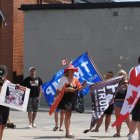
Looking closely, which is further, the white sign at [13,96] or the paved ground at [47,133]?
the paved ground at [47,133]

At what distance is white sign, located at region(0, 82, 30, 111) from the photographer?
41.0 feet

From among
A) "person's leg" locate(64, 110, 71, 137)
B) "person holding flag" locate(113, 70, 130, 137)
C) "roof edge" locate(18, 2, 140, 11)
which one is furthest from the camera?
"roof edge" locate(18, 2, 140, 11)

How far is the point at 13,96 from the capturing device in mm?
13078

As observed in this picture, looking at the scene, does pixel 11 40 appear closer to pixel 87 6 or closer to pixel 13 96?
pixel 87 6

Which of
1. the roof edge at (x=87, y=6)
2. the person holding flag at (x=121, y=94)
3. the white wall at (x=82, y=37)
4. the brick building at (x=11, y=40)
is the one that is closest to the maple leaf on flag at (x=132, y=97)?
the person holding flag at (x=121, y=94)

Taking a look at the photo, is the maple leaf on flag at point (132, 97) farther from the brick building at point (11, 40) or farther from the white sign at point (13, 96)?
the brick building at point (11, 40)

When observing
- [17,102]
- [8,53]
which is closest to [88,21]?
[8,53]

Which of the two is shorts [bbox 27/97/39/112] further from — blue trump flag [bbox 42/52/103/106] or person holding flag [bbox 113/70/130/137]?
person holding flag [bbox 113/70/130/137]

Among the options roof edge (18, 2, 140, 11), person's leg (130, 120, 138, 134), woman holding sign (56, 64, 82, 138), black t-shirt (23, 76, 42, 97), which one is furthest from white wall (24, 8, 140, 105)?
person's leg (130, 120, 138, 134)

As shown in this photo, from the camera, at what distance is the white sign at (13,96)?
41.0 ft

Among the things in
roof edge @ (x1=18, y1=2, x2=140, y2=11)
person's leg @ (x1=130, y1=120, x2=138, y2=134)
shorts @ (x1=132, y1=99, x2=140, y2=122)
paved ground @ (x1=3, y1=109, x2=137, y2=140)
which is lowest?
paved ground @ (x1=3, y1=109, x2=137, y2=140)

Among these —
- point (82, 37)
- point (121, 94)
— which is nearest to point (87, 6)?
point (82, 37)

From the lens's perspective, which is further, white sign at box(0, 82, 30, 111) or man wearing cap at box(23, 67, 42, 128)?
man wearing cap at box(23, 67, 42, 128)

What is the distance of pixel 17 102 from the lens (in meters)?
13.3
